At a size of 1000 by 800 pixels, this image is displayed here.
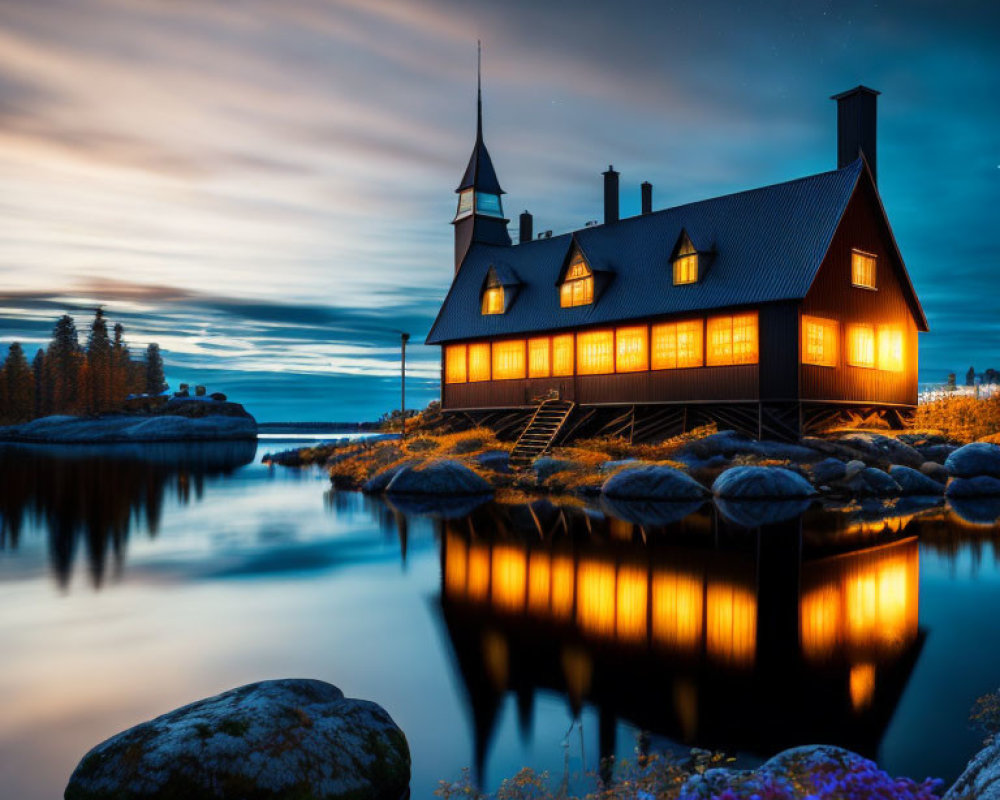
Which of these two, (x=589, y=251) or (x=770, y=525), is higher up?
(x=589, y=251)

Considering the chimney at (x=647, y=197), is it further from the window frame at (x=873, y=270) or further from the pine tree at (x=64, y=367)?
the pine tree at (x=64, y=367)

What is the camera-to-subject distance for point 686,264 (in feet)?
104

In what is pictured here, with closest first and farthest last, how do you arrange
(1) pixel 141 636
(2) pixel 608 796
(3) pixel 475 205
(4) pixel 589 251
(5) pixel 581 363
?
(2) pixel 608 796 → (1) pixel 141 636 → (5) pixel 581 363 → (4) pixel 589 251 → (3) pixel 475 205

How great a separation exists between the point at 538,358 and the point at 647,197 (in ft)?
34.6

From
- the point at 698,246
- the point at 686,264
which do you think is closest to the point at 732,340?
the point at 686,264

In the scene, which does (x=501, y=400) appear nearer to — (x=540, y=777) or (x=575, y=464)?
(x=575, y=464)

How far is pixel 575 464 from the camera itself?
2659 centimetres

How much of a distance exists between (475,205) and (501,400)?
13.6 meters

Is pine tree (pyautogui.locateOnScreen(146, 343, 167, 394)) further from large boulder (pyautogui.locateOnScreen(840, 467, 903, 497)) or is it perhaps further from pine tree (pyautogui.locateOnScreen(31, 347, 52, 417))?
large boulder (pyautogui.locateOnScreen(840, 467, 903, 497))

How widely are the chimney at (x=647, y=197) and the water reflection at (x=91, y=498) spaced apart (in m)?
25.1

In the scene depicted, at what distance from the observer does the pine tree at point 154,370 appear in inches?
4943

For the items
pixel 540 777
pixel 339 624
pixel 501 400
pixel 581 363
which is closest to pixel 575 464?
pixel 581 363

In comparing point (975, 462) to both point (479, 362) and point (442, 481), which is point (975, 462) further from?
point (479, 362)

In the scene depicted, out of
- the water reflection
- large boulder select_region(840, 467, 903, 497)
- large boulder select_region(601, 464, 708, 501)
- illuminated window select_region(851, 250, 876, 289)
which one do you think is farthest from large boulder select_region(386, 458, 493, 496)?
illuminated window select_region(851, 250, 876, 289)
